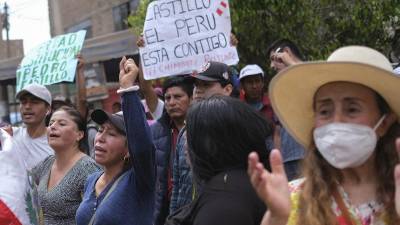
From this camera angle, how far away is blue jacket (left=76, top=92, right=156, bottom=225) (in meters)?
3.46

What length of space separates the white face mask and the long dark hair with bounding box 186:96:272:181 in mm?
373

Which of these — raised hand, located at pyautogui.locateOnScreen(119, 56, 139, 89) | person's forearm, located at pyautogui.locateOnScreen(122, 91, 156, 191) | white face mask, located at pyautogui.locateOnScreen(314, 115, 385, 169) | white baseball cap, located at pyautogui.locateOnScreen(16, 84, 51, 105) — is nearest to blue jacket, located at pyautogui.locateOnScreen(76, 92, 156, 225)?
person's forearm, located at pyautogui.locateOnScreen(122, 91, 156, 191)

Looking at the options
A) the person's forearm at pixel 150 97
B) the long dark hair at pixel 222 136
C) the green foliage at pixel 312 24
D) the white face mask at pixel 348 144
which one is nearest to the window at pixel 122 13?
the green foliage at pixel 312 24

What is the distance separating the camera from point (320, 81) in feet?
8.28

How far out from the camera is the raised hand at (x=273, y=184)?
2178mm

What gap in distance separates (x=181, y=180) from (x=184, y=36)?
1764 millimetres

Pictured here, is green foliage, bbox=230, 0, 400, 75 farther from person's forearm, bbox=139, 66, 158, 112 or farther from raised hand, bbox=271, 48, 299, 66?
raised hand, bbox=271, 48, 299, 66

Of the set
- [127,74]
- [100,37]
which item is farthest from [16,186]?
[100,37]

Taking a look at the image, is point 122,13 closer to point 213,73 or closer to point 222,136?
point 213,73

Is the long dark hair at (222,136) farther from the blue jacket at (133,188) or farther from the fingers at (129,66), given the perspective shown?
the fingers at (129,66)

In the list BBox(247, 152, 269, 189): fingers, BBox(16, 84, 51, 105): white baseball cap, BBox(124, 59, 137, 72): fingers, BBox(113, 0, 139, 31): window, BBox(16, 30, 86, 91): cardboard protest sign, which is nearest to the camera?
BBox(247, 152, 269, 189): fingers

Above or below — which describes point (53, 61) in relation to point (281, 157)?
above

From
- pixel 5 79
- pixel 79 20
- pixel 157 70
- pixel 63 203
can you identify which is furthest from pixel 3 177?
pixel 79 20

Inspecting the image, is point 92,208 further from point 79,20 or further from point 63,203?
point 79,20
